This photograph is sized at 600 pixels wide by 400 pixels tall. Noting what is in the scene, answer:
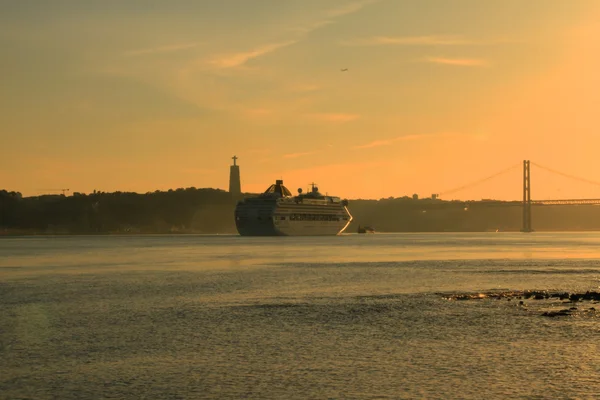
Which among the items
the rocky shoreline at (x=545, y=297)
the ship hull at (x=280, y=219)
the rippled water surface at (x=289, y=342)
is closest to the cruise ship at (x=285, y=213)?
the ship hull at (x=280, y=219)

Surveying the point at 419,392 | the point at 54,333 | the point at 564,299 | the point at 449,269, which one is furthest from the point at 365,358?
the point at 449,269

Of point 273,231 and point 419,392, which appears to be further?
point 273,231

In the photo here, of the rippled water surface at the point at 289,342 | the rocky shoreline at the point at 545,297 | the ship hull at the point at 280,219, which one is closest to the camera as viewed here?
the rippled water surface at the point at 289,342

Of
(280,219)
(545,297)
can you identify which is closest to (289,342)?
(545,297)

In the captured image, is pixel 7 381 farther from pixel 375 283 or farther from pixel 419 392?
pixel 375 283

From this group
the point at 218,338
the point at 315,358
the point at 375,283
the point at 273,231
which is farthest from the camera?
the point at 273,231

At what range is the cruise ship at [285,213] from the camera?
16366 cm

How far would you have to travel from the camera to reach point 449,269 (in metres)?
57.0

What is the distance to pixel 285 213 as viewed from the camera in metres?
166

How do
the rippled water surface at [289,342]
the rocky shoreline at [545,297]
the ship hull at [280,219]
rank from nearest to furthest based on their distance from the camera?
1. the rippled water surface at [289,342]
2. the rocky shoreline at [545,297]
3. the ship hull at [280,219]

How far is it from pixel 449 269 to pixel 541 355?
3764 centimetres

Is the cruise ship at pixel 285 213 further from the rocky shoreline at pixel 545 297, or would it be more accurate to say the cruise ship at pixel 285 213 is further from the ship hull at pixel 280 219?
the rocky shoreline at pixel 545 297

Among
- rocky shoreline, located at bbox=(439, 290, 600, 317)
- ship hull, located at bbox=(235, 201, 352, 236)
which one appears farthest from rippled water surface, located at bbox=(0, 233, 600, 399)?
ship hull, located at bbox=(235, 201, 352, 236)

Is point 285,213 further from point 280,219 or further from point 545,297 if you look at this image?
point 545,297
